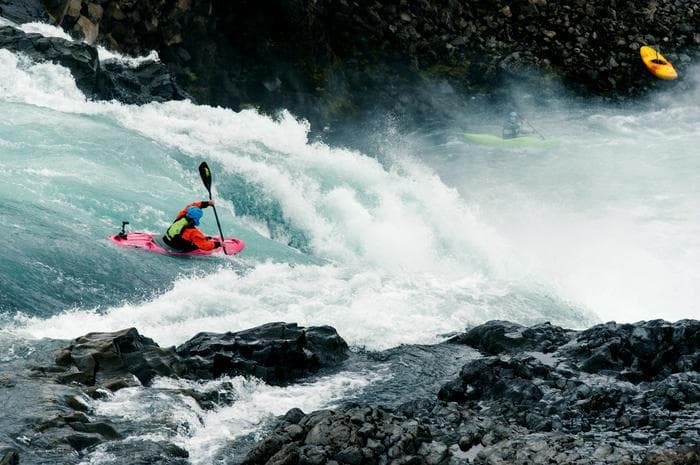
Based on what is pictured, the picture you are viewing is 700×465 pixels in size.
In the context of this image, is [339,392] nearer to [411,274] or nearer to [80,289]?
[80,289]

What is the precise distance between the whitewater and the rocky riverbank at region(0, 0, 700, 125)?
5.97 ft

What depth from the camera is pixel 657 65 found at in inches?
1159

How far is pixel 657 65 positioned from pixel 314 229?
17848mm

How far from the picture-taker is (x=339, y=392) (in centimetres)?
966

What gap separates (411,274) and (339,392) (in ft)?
19.6

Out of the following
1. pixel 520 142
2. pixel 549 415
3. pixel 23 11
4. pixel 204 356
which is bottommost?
pixel 204 356

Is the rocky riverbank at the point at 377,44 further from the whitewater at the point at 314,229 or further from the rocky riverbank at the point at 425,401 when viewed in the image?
the rocky riverbank at the point at 425,401

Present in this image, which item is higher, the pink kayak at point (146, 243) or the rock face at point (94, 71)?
the rock face at point (94, 71)

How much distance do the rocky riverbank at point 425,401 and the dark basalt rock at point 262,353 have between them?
17 millimetres

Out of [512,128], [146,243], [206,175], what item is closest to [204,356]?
[146,243]

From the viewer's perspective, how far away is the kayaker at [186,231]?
1391 cm

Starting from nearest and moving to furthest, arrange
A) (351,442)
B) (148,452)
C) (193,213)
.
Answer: (351,442), (148,452), (193,213)

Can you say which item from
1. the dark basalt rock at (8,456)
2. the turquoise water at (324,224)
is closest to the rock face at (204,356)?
the turquoise water at (324,224)

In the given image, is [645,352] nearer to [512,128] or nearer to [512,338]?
[512,338]
